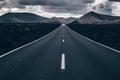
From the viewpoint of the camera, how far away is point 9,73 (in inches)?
465

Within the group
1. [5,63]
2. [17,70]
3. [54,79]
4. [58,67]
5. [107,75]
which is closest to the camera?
[54,79]

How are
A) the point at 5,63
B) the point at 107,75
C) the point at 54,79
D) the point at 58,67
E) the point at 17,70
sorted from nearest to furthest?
the point at 54,79 < the point at 107,75 < the point at 17,70 < the point at 58,67 < the point at 5,63

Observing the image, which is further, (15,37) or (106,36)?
(106,36)

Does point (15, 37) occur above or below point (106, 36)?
above

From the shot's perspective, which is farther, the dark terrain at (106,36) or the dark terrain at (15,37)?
the dark terrain at (106,36)

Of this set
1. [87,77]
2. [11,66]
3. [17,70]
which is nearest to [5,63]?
[11,66]

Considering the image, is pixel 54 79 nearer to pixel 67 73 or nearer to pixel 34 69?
pixel 67 73

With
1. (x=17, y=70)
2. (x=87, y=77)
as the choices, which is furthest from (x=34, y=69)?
(x=87, y=77)

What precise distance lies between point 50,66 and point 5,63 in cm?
238

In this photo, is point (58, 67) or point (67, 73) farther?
point (58, 67)

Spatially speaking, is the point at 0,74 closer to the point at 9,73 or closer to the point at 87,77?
the point at 9,73

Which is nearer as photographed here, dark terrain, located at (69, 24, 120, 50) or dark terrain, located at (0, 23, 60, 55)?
dark terrain, located at (0, 23, 60, 55)

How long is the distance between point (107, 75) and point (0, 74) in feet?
13.6

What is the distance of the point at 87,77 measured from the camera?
1107 centimetres
